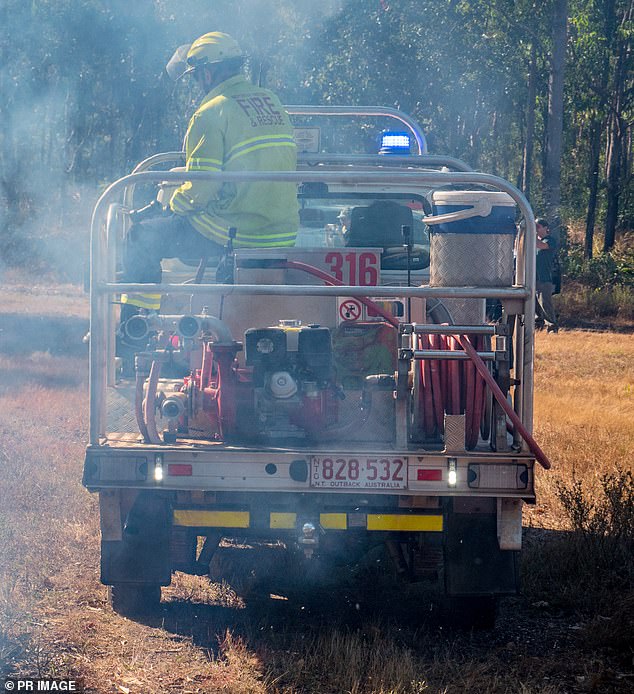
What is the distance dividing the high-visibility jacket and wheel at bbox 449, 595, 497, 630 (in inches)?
78.9

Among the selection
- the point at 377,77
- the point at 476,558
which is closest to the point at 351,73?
the point at 377,77

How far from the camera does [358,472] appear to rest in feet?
14.1

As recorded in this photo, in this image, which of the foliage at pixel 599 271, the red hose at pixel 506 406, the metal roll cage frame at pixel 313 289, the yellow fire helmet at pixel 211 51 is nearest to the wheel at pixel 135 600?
the metal roll cage frame at pixel 313 289

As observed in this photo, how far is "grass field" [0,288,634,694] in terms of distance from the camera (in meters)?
4.13

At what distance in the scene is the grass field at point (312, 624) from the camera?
13.5 feet

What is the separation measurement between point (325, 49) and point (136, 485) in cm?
2302

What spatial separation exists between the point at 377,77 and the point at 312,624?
22394mm

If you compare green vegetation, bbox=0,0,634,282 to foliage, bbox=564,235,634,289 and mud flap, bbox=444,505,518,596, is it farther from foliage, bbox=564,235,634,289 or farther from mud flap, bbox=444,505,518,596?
mud flap, bbox=444,505,518,596

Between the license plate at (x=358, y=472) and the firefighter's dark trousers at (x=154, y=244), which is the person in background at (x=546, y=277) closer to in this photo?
the firefighter's dark trousers at (x=154, y=244)

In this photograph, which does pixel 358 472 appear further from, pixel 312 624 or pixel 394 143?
pixel 394 143

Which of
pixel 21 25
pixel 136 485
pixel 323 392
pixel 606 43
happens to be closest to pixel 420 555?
pixel 323 392

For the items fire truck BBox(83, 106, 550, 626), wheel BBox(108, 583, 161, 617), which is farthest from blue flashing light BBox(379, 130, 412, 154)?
wheel BBox(108, 583, 161, 617)

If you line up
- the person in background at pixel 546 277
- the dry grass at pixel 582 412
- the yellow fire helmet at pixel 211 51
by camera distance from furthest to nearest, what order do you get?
the person in background at pixel 546 277
the dry grass at pixel 582 412
the yellow fire helmet at pixel 211 51

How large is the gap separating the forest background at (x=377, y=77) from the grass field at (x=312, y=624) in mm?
14830
